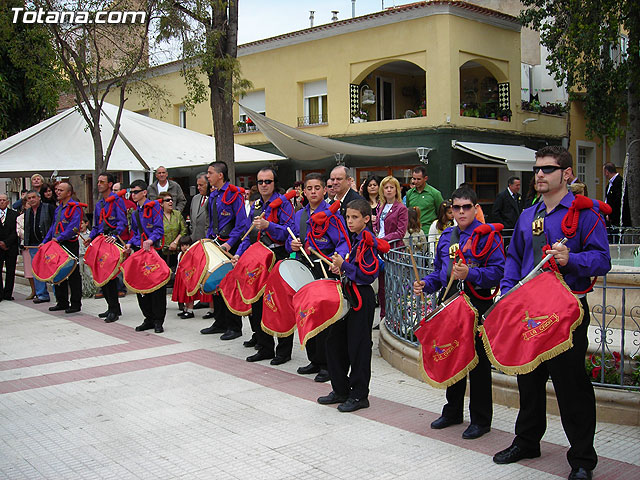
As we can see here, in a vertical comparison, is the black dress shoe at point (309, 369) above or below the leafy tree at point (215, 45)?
below

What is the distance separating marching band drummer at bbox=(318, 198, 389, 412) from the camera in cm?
557

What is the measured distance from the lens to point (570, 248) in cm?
414

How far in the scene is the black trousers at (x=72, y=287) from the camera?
35.0ft

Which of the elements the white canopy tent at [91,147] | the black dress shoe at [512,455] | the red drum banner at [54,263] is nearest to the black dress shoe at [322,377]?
the black dress shoe at [512,455]

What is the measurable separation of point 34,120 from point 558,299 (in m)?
20.2

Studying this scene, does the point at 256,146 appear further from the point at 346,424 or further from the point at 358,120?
the point at 346,424

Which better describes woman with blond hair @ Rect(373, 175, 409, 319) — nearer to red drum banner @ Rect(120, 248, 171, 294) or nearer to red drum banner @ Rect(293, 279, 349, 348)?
red drum banner @ Rect(120, 248, 171, 294)

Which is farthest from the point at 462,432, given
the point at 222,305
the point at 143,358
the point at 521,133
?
the point at 521,133

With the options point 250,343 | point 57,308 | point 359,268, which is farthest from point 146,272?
point 359,268

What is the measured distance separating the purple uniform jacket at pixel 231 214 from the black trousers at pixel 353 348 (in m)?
2.76

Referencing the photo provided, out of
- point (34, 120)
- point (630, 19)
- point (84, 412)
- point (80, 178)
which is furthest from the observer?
point (80, 178)

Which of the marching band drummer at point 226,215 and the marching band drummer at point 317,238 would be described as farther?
the marching band drummer at point 226,215

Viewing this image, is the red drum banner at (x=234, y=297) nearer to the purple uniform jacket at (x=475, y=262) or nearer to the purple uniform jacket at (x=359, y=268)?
the purple uniform jacket at (x=359, y=268)

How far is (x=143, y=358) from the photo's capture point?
771 centimetres
